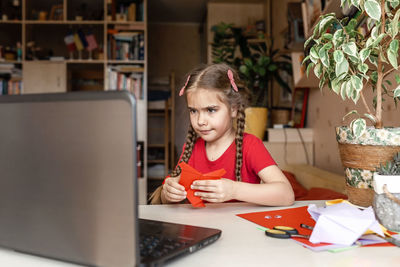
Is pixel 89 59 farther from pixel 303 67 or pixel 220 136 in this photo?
pixel 220 136

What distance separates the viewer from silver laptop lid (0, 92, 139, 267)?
393mm

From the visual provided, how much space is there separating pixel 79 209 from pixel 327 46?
735 millimetres

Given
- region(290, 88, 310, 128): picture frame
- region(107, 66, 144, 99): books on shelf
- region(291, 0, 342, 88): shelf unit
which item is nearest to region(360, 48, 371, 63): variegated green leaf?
region(291, 0, 342, 88): shelf unit

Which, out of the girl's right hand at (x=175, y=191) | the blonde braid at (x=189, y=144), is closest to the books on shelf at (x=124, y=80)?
the blonde braid at (x=189, y=144)

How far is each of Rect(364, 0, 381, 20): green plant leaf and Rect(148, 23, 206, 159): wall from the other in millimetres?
5519

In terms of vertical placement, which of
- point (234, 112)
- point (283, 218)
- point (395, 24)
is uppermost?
point (395, 24)

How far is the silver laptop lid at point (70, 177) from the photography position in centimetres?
39

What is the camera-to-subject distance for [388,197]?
708mm

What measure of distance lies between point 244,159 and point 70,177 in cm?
90

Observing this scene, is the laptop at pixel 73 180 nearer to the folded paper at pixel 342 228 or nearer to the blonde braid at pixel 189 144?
the folded paper at pixel 342 228

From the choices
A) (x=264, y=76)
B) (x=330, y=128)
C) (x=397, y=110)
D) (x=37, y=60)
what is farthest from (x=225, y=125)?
(x=37, y=60)

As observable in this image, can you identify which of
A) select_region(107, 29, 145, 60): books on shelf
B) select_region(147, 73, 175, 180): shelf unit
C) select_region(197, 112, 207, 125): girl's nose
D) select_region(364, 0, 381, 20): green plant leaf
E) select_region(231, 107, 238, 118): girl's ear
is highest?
select_region(107, 29, 145, 60): books on shelf

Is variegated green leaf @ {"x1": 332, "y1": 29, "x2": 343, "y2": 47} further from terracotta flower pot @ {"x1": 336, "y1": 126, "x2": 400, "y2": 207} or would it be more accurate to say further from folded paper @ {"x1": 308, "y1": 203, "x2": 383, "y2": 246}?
folded paper @ {"x1": 308, "y1": 203, "x2": 383, "y2": 246}

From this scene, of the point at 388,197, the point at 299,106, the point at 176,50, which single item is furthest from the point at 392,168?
the point at 176,50
